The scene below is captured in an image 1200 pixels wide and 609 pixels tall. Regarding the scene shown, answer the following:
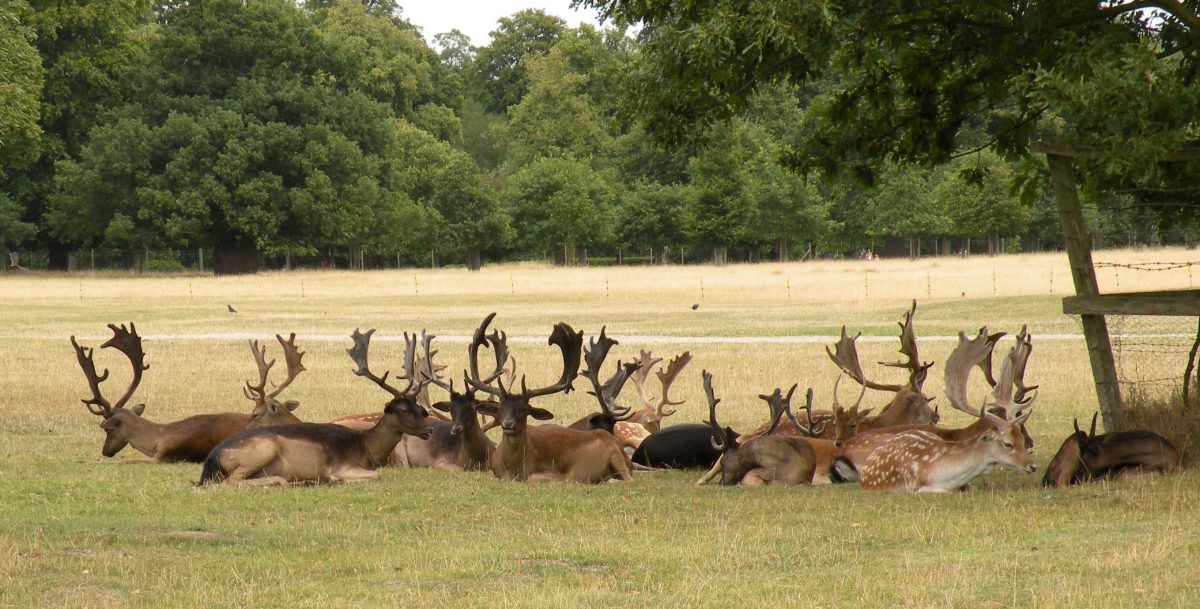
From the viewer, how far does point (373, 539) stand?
9.04 metres

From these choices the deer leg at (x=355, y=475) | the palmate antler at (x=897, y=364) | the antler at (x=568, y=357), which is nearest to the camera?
the deer leg at (x=355, y=475)

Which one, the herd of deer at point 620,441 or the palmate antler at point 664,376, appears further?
the palmate antler at point 664,376

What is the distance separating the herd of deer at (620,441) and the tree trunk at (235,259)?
2317 inches

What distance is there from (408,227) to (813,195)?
2456 cm

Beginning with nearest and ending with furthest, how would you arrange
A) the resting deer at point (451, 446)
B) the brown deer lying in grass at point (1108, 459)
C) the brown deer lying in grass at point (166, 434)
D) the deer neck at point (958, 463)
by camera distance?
the deer neck at point (958, 463), the brown deer lying in grass at point (1108, 459), the resting deer at point (451, 446), the brown deer lying in grass at point (166, 434)

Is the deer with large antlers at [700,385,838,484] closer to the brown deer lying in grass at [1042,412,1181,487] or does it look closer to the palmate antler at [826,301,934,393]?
the palmate antler at [826,301,934,393]

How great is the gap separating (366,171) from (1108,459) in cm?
6461

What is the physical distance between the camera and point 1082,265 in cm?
1205

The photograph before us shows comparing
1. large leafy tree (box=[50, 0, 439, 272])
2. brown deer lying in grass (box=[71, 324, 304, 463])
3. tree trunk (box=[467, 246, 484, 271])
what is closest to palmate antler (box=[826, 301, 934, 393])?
brown deer lying in grass (box=[71, 324, 304, 463])

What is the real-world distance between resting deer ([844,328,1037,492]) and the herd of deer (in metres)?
0.01

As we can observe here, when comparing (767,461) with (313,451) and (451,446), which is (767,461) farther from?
(313,451)

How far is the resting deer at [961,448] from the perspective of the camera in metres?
10.5

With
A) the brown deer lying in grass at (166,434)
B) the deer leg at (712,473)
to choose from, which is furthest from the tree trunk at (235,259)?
the deer leg at (712,473)

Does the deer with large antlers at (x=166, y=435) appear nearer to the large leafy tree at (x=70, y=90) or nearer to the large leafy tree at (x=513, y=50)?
the large leafy tree at (x=70, y=90)
